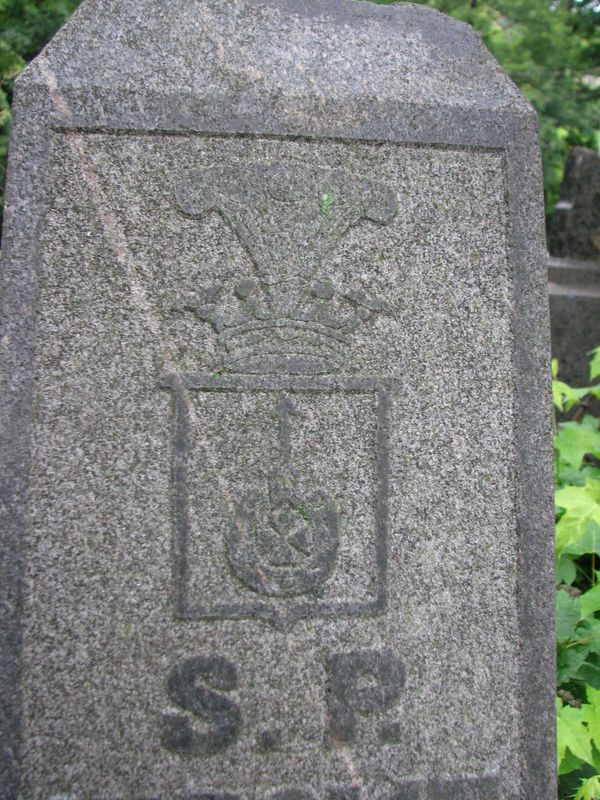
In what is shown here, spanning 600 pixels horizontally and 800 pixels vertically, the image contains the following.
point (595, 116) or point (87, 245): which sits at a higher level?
point (87, 245)

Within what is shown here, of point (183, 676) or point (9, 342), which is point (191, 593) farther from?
point (9, 342)

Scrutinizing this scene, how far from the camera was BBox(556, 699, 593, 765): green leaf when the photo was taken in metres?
1.72

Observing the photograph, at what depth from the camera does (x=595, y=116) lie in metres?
5.68

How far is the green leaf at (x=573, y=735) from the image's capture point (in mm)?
1716

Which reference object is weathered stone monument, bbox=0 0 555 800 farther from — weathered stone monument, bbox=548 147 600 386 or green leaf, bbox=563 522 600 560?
weathered stone monument, bbox=548 147 600 386

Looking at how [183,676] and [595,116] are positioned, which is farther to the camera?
[595,116]

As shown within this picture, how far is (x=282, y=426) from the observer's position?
1602 millimetres

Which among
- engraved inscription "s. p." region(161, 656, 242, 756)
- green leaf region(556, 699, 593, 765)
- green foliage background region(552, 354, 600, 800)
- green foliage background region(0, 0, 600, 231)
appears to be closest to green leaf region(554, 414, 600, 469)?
green foliage background region(552, 354, 600, 800)

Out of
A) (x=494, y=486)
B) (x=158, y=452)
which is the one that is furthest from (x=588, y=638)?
(x=158, y=452)

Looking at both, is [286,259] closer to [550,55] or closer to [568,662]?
[568,662]

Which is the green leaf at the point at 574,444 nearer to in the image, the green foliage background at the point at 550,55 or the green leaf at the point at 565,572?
the green leaf at the point at 565,572

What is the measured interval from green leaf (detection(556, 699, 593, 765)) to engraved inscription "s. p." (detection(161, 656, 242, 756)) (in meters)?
0.72

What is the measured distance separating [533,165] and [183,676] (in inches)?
50.1

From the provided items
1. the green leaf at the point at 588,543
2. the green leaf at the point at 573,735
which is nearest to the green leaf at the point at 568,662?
the green leaf at the point at 573,735
